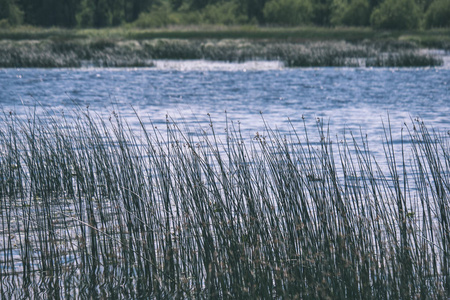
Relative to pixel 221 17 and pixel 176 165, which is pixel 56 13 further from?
pixel 176 165

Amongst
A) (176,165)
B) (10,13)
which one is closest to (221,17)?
(10,13)

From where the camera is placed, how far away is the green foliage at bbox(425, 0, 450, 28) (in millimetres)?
53688

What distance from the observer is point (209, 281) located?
161 inches

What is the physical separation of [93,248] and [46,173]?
217 centimetres

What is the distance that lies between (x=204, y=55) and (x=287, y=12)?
31.4 m

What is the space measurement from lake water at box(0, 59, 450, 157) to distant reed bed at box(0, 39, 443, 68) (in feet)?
3.56

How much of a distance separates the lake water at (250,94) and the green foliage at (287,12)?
114ft

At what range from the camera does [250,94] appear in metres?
20.8

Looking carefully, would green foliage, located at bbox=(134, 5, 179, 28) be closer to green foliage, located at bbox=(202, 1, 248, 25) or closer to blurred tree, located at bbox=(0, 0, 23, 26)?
green foliage, located at bbox=(202, 1, 248, 25)

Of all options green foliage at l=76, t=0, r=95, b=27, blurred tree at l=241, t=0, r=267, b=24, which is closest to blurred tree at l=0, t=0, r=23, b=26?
green foliage at l=76, t=0, r=95, b=27

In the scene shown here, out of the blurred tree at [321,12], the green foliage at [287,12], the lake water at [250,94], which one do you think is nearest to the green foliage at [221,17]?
the green foliage at [287,12]

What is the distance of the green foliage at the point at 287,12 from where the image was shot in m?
63.5

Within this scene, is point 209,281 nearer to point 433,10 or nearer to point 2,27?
point 433,10

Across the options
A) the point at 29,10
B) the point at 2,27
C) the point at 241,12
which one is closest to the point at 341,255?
the point at 2,27
